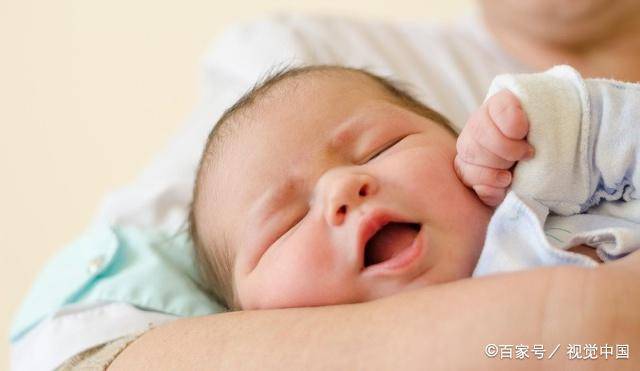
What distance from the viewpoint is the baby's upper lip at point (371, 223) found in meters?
0.70

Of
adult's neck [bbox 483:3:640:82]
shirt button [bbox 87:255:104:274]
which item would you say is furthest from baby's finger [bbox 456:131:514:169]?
adult's neck [bbox 483:3:640:82]

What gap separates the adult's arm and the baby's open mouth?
2.8 inches

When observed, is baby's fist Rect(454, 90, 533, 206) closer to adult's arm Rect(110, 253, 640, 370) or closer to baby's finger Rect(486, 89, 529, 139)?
baby's finger Rect(486, 89, 529, 139)

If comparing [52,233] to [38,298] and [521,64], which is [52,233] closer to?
[38,298]

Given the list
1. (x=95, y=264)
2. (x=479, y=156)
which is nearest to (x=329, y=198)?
(x=479, y=156)

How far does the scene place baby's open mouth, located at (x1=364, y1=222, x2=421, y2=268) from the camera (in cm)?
73

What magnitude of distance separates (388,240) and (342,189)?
0.21 ft

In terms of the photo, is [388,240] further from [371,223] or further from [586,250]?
[586,250]

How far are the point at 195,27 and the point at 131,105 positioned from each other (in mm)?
247

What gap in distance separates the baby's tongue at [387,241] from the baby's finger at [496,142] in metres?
0.10

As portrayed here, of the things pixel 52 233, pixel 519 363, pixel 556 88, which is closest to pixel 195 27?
pixel 52 233

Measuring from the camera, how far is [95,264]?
1.04m

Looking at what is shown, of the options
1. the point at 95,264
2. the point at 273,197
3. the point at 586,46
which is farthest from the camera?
the point at 586,46

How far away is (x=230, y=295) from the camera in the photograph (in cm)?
92
